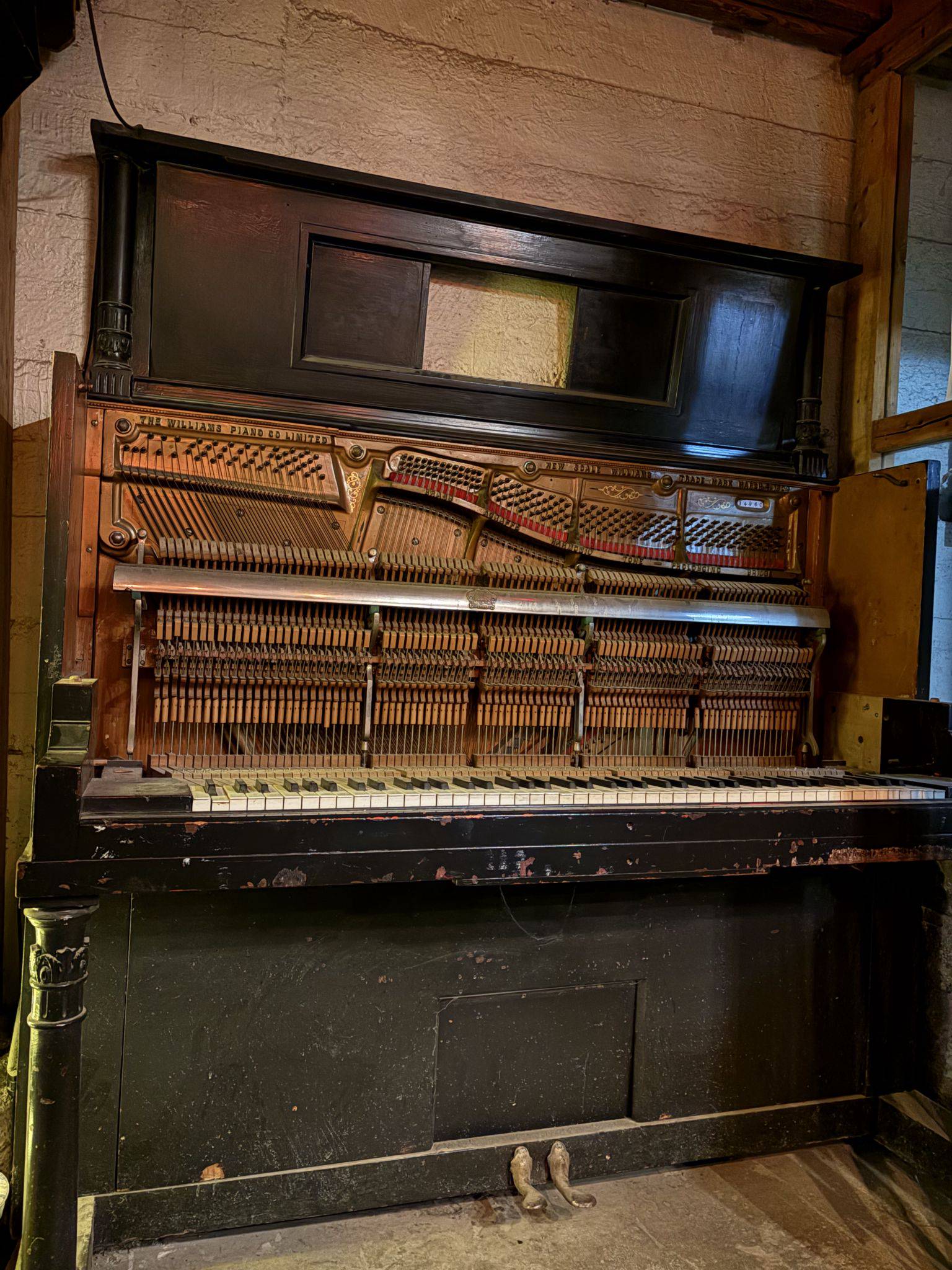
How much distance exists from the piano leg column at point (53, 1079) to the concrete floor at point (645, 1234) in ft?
1.21

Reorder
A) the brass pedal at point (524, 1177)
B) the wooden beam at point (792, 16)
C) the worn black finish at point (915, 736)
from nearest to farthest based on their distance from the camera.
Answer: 1. the brass pedal at point (524, 1177)
2. the worn black finish at point (915, 736)
3. the wooden beam at point (792, 16)

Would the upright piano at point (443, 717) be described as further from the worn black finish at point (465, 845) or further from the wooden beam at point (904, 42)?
the wooden beam at point (904, 42)

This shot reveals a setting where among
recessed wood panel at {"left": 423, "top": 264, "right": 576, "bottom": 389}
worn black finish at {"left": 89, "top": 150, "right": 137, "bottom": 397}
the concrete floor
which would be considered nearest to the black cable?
worn black finish at {"left": 89, "top": 150, "right": 137, "bottom": 397}

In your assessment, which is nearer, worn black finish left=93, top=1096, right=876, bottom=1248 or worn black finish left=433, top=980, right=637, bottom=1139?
worn black finish left=93, top=1096, right=876, bottom=1248

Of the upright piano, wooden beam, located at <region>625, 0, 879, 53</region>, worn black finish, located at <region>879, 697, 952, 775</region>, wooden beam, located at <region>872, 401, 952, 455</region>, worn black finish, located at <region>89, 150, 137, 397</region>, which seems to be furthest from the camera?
wooden beam, located at <region>625, 0, 879, 53</region>

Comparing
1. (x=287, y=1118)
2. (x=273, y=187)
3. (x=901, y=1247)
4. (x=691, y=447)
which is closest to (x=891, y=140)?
(x=691, y=447)

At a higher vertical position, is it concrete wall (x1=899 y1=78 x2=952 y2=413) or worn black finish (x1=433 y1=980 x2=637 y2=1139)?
concrete wall (x1=899 y1=78 x2=952 y2=413)

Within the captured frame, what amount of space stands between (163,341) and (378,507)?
75 cm

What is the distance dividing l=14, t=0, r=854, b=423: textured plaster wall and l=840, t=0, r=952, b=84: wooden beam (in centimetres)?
10

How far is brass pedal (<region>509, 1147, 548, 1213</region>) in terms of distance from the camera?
2.27 meters

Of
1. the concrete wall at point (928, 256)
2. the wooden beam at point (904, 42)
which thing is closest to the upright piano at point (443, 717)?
the concrete wall at point (928, 256)

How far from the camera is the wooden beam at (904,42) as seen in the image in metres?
3.08

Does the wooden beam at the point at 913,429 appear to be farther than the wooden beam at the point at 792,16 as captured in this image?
No

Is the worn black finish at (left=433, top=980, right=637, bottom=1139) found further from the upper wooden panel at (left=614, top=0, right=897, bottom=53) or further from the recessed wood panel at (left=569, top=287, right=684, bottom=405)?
the upper wooden panel at (left=614, top=0, right=897, bottom=53)
